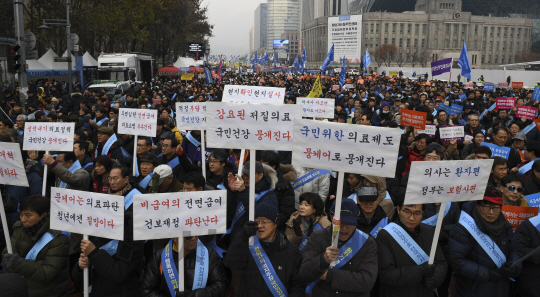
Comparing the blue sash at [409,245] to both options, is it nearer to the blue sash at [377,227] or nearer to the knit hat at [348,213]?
the knit hat at [348,213]

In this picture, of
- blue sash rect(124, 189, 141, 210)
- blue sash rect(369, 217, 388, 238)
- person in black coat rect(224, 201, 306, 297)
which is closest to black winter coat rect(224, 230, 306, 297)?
person in black coat rect(224, 201, 306, 297)

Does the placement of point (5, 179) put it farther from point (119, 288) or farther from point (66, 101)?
point (66, 101)

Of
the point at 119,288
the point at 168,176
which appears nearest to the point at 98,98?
the point at 168,176

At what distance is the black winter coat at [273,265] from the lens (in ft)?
12.1

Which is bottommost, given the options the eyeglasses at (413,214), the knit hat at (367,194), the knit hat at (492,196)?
the eyeglasses at (413,214)

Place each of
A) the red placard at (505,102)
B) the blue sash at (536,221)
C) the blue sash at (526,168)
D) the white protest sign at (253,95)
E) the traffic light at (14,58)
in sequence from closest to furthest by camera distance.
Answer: the blue sash at (536,221) → the blue sash at (526,168) → the white protest sign at (253,95) → the red placard at (505,102) → the traffic light at (14,58)

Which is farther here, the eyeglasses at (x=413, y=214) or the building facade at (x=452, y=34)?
the building facade at (x=452, y=34)

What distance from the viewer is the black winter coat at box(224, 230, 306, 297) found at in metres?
3.68

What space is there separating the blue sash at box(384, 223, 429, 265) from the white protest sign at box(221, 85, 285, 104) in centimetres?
354

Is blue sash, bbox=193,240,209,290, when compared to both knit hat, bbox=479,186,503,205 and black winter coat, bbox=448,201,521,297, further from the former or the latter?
knit hat, bbox=479,186,503,205

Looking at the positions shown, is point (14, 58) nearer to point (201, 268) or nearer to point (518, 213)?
point (201, 268)

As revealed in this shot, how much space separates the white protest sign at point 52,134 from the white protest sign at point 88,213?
7.57 ft

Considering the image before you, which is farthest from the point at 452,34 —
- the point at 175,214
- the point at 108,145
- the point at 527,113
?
the point at 175,214

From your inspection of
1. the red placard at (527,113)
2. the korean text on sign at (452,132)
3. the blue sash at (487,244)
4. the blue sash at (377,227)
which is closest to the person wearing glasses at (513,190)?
the blue sash at (487,244)
